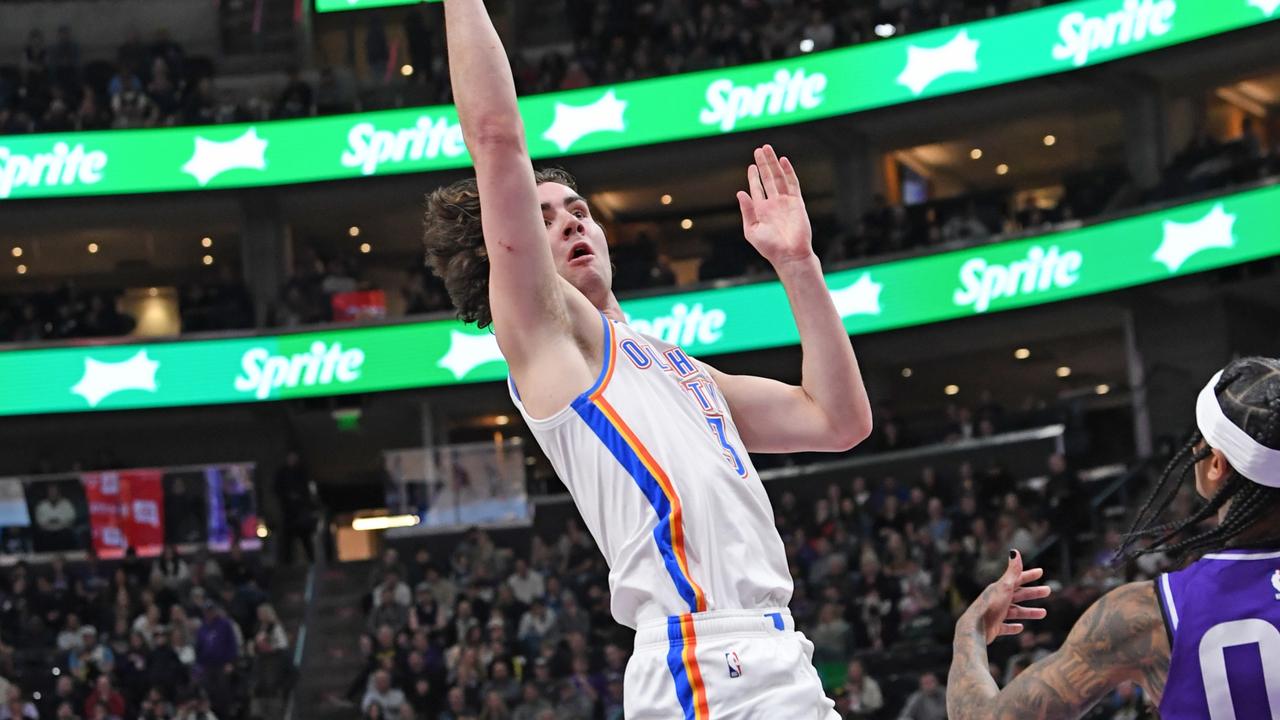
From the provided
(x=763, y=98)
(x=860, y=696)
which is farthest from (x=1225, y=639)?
(x=763, y=98)

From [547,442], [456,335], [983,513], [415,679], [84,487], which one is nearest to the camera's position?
[547,442]

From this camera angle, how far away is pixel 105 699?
19.3 m

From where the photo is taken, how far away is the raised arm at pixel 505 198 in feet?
12.0

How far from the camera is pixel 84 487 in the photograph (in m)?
24.1

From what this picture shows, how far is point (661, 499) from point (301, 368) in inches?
966

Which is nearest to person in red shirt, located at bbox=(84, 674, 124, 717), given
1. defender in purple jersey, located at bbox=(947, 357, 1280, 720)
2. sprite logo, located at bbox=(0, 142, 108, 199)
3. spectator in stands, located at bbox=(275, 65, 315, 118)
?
sprite logo, located at bbox=(0, 142, 108, 199)

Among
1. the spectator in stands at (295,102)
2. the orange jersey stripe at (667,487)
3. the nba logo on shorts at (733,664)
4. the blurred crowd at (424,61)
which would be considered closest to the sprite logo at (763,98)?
the blurred crowd at (424,61)

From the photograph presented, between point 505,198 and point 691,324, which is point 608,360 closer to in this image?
point 505,198

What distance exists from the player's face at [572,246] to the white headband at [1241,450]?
148cm

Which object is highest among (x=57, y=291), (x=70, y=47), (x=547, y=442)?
(x=70, y=47)

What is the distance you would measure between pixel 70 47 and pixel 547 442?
29.8 meters

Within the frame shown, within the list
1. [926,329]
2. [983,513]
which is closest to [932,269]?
[926,329]

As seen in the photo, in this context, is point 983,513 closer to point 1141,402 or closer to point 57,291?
point 1141,402

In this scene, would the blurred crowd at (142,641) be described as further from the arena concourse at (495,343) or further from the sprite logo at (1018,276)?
the sprite logo at (1018,276)
